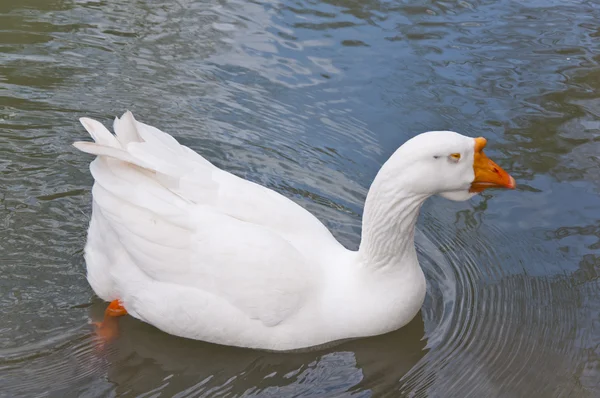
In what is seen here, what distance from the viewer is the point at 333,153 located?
6832 mm

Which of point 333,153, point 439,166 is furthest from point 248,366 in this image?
point 333,153

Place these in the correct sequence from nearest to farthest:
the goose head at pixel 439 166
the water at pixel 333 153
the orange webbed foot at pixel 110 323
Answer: the goose head at pixel 439 166, the water at pixel 333 153, the orange webbed foot at pixel 110 323

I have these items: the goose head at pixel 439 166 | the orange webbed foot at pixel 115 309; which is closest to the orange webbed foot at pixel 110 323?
the orange webbed foot at pixel 115 309

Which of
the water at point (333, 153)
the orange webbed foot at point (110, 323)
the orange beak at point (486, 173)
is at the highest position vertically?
the orange beak at point (486, 173)

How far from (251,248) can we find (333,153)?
2.36 m

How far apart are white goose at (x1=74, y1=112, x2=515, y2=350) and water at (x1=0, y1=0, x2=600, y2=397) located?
0.25 m

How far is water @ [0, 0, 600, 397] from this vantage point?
4789mm

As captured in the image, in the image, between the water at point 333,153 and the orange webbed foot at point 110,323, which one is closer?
the water at point 333,153

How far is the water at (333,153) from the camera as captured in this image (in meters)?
4.79

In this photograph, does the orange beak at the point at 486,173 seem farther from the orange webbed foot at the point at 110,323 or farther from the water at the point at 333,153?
the orange webbed foot at the point at 110,323

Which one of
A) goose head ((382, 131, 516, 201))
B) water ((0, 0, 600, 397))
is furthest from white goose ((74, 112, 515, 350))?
water ((0, 0, 600, 397))

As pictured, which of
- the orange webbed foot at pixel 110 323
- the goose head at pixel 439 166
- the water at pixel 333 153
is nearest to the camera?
the goose head at pixel 439 166

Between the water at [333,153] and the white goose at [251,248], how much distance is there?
9.8 inches

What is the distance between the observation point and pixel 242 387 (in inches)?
183
